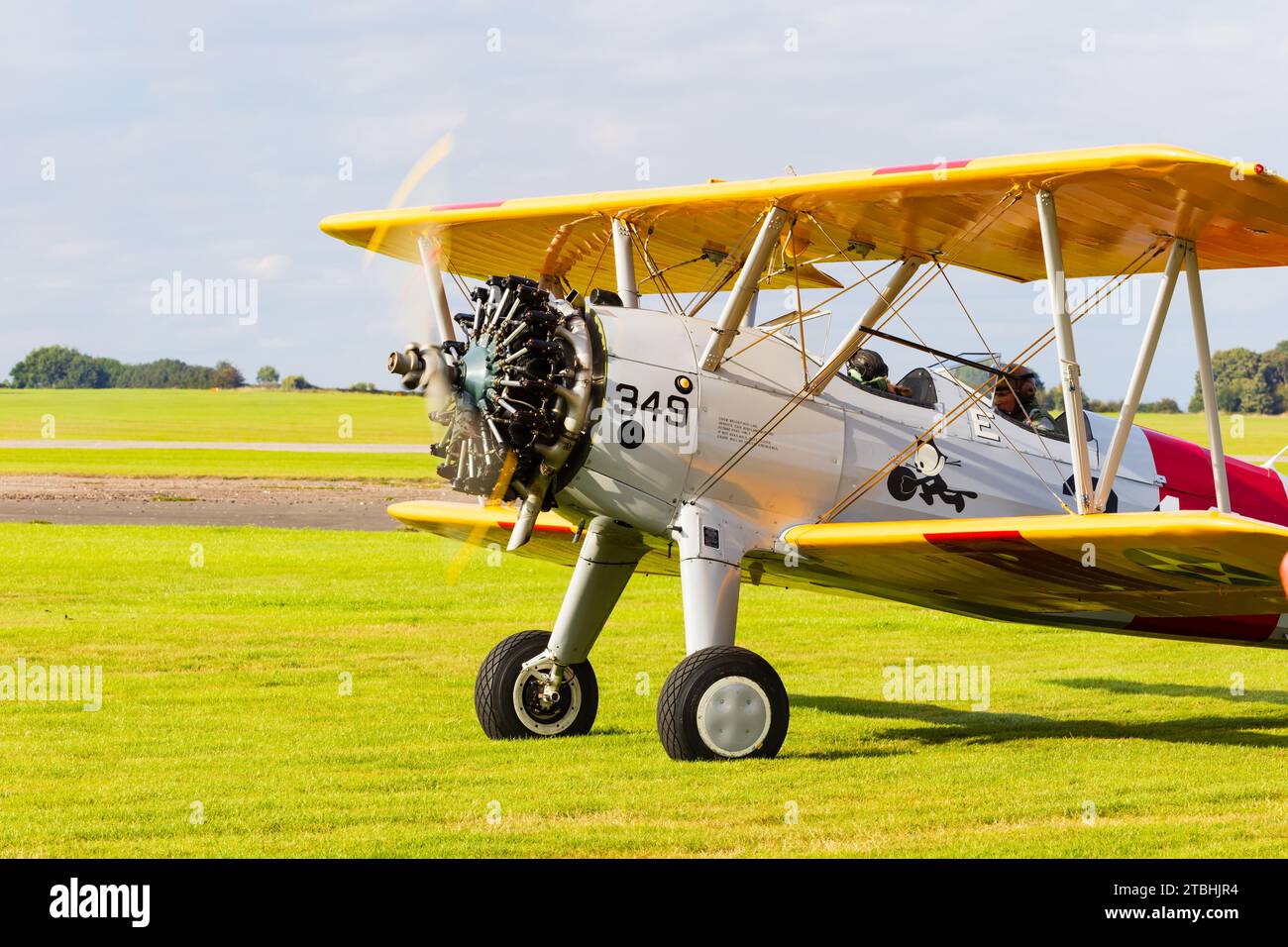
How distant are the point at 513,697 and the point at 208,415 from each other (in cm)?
8340

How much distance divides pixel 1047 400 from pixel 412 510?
16.6 feet

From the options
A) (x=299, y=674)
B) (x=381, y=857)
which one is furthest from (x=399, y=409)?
(x=381, y=857)

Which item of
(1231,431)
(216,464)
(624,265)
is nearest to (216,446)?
(216,464)

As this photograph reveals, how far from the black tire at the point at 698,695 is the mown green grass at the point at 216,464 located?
35855 mm

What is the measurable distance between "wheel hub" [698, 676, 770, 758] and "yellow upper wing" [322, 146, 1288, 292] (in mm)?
2716

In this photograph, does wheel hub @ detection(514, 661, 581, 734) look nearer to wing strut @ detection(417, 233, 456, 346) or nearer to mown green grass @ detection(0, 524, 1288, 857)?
mown green grass @ detection(0, 524, 1288, 857)

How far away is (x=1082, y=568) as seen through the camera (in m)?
9.49

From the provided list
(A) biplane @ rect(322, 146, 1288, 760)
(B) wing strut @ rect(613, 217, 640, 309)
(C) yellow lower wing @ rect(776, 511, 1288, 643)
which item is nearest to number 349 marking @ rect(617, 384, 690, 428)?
(A) biplane @ rect(322, 146, 1288, 760)

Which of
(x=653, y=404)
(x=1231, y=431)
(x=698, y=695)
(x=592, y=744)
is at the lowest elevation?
(x=592, y=744)

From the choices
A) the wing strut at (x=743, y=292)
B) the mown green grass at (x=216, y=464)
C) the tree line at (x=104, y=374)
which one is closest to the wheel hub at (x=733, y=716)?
the wing strut at (x=743, y=292)

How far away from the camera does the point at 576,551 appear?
41.2 ft

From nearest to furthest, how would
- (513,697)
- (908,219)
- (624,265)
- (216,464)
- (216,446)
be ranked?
(908,219) → (624,265) → (513,697) → (216,464) → (216,446)

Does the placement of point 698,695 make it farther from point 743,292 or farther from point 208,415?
point 208,415
